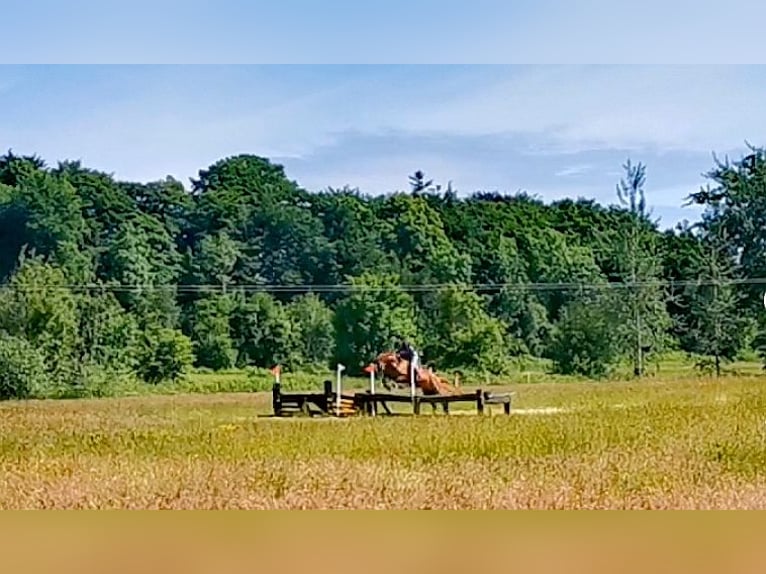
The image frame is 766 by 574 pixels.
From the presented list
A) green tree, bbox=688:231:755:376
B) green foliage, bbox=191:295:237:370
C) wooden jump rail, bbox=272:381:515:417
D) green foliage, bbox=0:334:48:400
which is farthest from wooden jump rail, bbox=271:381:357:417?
green tree, bbox=688:231:755:376

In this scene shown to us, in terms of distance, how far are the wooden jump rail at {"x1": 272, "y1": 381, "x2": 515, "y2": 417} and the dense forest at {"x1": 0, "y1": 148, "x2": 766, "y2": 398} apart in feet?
0.49

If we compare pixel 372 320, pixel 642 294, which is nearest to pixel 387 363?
pixel 372 320

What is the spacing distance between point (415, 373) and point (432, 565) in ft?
3.96

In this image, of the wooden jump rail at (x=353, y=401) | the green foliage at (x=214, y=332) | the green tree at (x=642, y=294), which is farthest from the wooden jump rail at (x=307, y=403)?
the green tree at (x=642, y=294)

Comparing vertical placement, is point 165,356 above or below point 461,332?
below

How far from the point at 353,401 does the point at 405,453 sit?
37 cm

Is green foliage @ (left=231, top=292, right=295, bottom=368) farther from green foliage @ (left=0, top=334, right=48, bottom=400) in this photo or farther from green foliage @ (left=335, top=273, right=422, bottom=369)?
green foliage @ (left=0, top=334, right=48, bottom=400)

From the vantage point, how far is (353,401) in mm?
6547

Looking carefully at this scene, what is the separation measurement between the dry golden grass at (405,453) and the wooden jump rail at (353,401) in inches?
2.0

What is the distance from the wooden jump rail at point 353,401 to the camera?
6523mm

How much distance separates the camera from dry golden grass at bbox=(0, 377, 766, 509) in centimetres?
622

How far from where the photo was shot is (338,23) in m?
6.36

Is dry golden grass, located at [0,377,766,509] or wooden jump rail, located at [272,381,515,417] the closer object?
dry golden grass, located at [0,377,766,509]

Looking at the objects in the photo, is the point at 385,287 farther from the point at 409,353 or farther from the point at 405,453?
the point at 405,453
